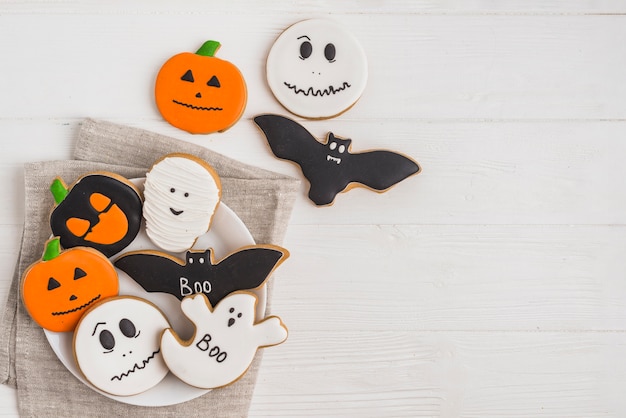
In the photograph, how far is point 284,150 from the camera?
0.90 meters

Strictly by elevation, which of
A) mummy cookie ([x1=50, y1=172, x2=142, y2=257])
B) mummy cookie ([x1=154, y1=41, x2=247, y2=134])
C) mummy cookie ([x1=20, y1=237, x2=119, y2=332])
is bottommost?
mummy cookie ([x1=20, y1=237, x2=119, y2=332])

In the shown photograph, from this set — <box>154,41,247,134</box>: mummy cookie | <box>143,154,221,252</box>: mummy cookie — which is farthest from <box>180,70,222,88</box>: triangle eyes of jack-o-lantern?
<box>143,154,221,252</box>: mummy cookie

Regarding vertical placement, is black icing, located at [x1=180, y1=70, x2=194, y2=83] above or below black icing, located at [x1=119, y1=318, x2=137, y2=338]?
above

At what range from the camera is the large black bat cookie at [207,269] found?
0.83 m

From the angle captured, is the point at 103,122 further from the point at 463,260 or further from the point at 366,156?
the point at 463,260

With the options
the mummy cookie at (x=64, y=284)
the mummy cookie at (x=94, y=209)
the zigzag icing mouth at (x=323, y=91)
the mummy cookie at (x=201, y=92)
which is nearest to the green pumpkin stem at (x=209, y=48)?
the mummy cookie at (x=201, y=92)

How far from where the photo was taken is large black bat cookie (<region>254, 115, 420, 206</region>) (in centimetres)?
90

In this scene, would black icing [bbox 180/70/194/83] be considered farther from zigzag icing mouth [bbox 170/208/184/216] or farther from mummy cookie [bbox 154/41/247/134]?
zigzag icing mouth [bbox 170/208/184/216]

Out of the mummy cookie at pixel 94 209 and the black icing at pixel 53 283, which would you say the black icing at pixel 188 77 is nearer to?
the mummy cookie at pixel 94 209

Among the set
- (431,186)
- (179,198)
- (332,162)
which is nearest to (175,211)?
(179,198)

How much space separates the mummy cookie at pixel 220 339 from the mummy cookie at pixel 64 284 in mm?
118

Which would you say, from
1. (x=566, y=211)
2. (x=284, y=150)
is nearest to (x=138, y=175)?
(x=284, y=150)

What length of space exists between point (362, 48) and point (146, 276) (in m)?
0.45

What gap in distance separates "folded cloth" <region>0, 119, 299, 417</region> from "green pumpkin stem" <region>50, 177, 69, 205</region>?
49 millimetres
